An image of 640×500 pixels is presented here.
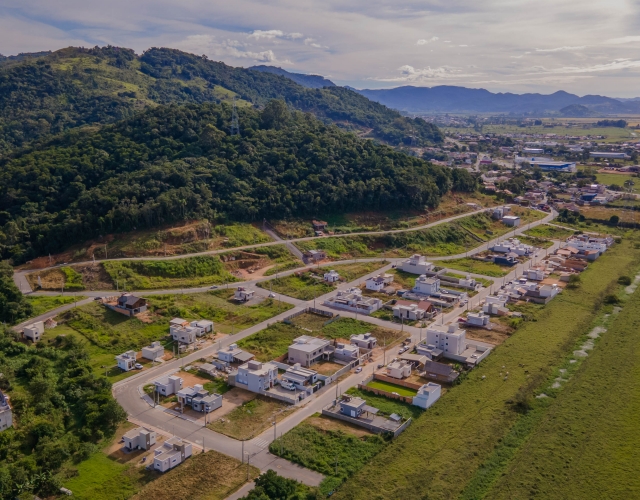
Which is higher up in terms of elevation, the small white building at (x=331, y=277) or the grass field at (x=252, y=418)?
the small white building at (x=331, y=277)

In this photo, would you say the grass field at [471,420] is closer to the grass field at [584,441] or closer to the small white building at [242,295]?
the grass field at [584,441]

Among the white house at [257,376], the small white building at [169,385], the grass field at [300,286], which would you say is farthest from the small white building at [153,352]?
the grass field at [300,286]

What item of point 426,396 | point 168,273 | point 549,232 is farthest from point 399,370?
point 549,232

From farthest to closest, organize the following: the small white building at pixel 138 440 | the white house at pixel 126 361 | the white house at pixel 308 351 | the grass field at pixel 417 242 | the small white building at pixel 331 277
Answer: the grass field at pixel 417 242 → the small white building at pixel 331 277 → the white house at pixel 308 351 → the white house at pixel 126 361 → the small white building at pixel 138 440

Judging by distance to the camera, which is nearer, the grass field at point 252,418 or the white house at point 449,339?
the grass field at point 252,418

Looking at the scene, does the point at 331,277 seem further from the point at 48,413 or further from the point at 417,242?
the point at 48,413

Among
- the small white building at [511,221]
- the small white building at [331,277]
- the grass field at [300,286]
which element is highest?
the small white building at [511,221]

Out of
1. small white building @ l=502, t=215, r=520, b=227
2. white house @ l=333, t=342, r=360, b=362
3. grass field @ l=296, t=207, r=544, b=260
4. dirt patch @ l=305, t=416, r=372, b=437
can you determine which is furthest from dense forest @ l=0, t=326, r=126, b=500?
small white building @ l=502, t=215, r=520, b=227

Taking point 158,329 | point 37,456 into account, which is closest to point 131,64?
point 158,329

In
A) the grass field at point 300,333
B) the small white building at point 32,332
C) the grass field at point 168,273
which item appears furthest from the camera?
the grass field at point 168,273
